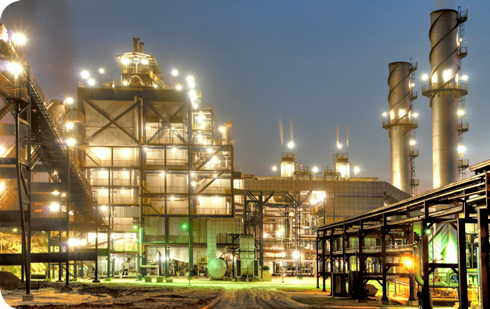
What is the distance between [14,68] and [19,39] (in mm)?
2813

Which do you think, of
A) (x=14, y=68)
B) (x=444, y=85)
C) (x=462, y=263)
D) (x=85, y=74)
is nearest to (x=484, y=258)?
(x=462, y=263)

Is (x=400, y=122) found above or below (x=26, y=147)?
above

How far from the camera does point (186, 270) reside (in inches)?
2616

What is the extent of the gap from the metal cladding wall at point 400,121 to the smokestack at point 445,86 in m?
16.8

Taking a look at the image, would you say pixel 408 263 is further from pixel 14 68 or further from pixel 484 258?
pixel 14 68

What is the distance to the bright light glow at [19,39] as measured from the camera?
32.4 m

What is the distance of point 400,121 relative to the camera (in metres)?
76.1

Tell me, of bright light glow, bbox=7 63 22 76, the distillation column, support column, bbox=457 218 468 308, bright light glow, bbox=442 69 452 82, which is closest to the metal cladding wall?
the distillation column

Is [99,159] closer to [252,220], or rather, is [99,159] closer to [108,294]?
[252,220]

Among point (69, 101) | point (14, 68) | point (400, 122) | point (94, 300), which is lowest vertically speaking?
point (94, 300)

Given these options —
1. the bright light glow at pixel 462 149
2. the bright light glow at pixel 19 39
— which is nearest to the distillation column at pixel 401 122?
the bright light glow at pixel 462 149

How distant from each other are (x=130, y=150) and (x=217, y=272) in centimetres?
2366

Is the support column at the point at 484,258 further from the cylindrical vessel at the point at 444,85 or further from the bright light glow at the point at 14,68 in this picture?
the cylindrical vessel at the point at 444,85

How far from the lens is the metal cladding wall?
76.3m
